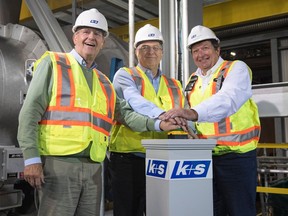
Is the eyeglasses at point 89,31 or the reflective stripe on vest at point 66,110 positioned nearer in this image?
the reflective stripe on vest at point 66,110

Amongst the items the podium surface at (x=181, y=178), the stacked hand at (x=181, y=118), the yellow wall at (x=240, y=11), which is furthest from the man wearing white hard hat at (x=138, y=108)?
the yellow wall at (x=240, y=11)

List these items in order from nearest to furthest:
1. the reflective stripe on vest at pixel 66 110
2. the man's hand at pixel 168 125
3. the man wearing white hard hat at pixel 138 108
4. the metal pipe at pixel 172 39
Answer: the reflective stripe on vest at pixel 66 110 → the man's hand at pixel 168 125 → the man wearing white hard hat at pixel 138 108 → the metal pipe at pixel 172 39

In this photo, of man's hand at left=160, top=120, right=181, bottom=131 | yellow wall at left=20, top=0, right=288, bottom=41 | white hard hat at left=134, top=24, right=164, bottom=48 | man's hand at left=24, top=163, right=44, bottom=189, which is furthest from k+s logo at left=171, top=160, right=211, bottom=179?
yellow wall at left=20, top=0, right=288, bottom=41

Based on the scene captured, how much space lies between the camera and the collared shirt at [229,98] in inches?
70.1

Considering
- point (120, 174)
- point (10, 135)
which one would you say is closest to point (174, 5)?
point (120, 174)

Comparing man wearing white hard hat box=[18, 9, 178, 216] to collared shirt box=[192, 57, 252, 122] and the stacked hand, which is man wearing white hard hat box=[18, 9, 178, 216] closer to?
the stacked hand

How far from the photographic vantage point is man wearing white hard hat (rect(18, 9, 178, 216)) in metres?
1.69

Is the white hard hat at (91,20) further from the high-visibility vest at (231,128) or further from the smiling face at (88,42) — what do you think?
the high-visibility vest at (231,128)

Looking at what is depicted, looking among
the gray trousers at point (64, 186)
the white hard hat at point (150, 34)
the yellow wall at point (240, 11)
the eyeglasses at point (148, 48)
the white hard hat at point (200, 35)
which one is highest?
the yellow wall at point (240, 11)

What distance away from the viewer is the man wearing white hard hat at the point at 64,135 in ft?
5.56

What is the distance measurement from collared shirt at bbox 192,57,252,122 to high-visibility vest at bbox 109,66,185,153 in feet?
1.44

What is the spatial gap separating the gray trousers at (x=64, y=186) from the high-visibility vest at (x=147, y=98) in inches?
15.4

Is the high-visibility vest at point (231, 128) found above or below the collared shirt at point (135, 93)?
below

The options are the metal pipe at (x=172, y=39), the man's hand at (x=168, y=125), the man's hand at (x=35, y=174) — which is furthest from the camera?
the metal pipe at (x=172, y=39)
